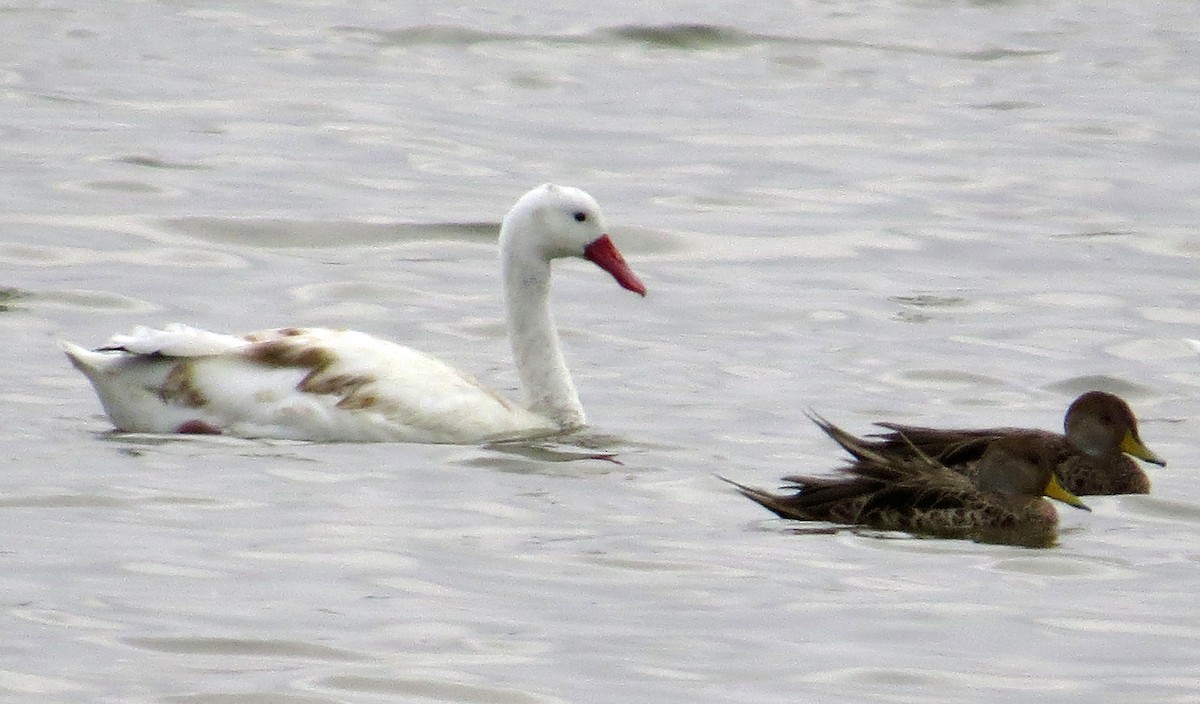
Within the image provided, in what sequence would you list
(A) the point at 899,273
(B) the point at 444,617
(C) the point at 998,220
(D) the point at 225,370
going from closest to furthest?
1. (B) the point at 444,617
2. (D) the point at 225,370
3. (A) the point at 899,273
4. (C) the point at 998,220

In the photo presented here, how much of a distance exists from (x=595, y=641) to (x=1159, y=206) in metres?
10.7

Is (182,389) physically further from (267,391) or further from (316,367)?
(316,367)

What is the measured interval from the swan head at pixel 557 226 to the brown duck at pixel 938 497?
6.26 feet

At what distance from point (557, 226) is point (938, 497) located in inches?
95.1

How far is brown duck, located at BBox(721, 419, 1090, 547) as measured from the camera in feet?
31.0

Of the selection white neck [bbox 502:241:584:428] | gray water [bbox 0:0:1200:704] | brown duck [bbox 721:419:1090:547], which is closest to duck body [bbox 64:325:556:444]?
gray water [bbox 0:0:1200:704]

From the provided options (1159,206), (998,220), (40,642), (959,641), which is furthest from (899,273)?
(40,642)

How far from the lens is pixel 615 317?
14.2 m

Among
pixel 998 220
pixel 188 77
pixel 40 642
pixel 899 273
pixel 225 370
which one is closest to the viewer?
pixel 40 642

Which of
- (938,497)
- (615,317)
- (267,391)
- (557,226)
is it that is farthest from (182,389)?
(615,317)

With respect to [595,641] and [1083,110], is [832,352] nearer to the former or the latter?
[595,641]

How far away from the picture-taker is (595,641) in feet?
25.3

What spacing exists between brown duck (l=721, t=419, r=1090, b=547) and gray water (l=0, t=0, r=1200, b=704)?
0.45ft

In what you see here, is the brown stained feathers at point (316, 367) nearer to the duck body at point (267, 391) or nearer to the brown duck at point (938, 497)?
the duck body at point (267, 391)
